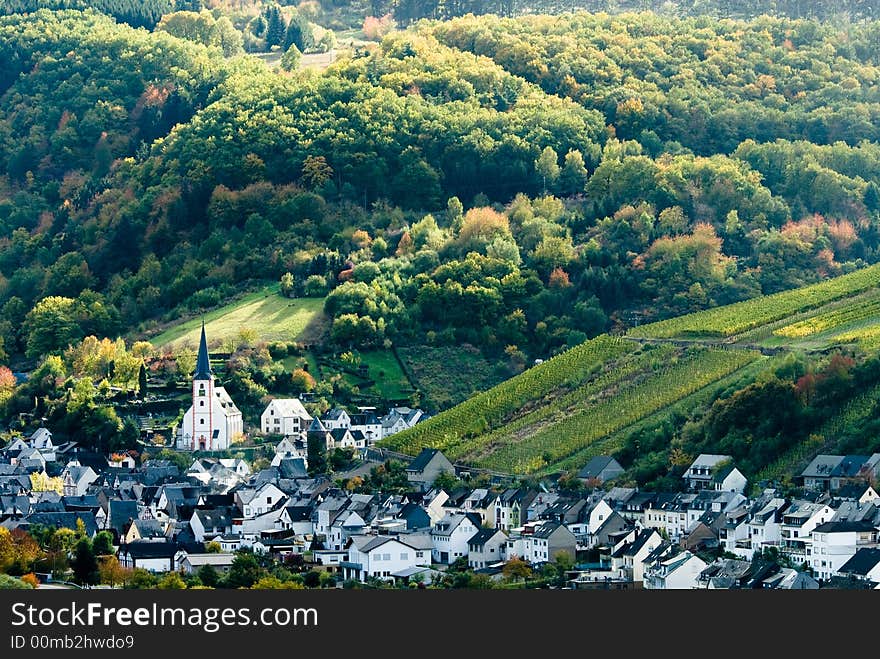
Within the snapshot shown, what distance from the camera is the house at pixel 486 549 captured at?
70.2 m

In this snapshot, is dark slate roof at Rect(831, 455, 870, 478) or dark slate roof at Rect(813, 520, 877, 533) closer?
dark slate roof at Rect(813, 520, 877, 533)

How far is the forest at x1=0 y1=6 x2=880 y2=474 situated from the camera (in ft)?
351

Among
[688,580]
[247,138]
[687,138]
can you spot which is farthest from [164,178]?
[688,580]

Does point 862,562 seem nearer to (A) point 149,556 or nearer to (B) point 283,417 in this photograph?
(A) point 149,556

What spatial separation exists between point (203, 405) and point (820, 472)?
31.1 m

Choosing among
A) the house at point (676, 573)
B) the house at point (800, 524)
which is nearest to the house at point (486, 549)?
the house at point (676, 573)

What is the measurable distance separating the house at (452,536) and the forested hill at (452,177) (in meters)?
30.3

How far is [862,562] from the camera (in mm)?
61844

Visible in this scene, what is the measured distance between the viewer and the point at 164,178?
12512 cm

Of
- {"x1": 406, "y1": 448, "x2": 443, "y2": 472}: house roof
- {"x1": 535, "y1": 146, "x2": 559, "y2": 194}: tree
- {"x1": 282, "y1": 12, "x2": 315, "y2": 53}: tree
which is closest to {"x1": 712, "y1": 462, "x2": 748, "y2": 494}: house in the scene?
{"x1": 406, "y1": 448, "x2": 443, "y2": 472}: house roof

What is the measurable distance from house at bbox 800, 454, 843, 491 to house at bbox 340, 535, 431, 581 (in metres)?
11.8

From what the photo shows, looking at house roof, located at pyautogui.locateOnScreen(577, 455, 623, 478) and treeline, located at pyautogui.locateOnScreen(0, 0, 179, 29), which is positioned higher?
treeline, located at pyautogui.locateOnScreen(0, 0, 179, 29)

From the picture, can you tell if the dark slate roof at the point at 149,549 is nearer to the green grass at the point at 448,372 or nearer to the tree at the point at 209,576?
the tree at the point at 209,576

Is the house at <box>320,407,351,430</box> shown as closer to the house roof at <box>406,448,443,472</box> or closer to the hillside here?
the hillside
